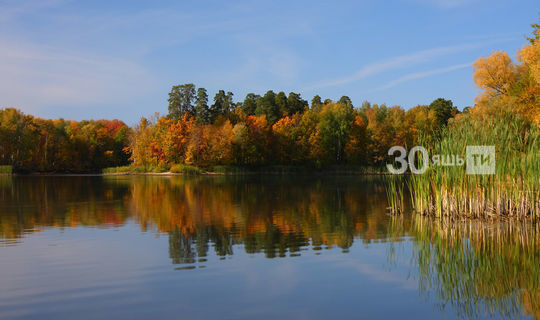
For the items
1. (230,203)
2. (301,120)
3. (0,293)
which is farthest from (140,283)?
(301,120)

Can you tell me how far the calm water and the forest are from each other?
59.4 meters

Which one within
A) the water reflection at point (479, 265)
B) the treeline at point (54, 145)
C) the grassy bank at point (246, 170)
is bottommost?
the water reflection at point (479, 265)

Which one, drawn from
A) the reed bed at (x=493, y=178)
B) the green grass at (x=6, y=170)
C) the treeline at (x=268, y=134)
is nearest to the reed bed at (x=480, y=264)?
the reed bed at (x=493, y=178)

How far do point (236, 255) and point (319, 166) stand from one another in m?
70.4

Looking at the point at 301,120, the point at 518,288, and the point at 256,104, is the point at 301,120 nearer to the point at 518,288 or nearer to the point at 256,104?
the point at 256,104

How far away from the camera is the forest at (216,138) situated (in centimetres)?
7925

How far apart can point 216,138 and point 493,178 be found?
65059 millimetres

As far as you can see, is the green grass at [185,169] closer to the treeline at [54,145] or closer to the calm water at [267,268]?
the treeline at [54,145]

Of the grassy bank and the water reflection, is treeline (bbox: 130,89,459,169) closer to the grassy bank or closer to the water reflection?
the grassy bank

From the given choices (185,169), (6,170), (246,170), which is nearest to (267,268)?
(185,169)

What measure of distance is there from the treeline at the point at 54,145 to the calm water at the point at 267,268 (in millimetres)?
68320

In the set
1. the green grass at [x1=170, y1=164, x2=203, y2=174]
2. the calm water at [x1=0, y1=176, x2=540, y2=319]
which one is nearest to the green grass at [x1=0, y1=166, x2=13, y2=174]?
the green grass at [x1=170, y1=164, x2=203, y2=174]

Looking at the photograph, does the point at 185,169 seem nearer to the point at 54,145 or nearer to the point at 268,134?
the point at 268,134

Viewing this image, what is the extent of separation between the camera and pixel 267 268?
1087 cm
